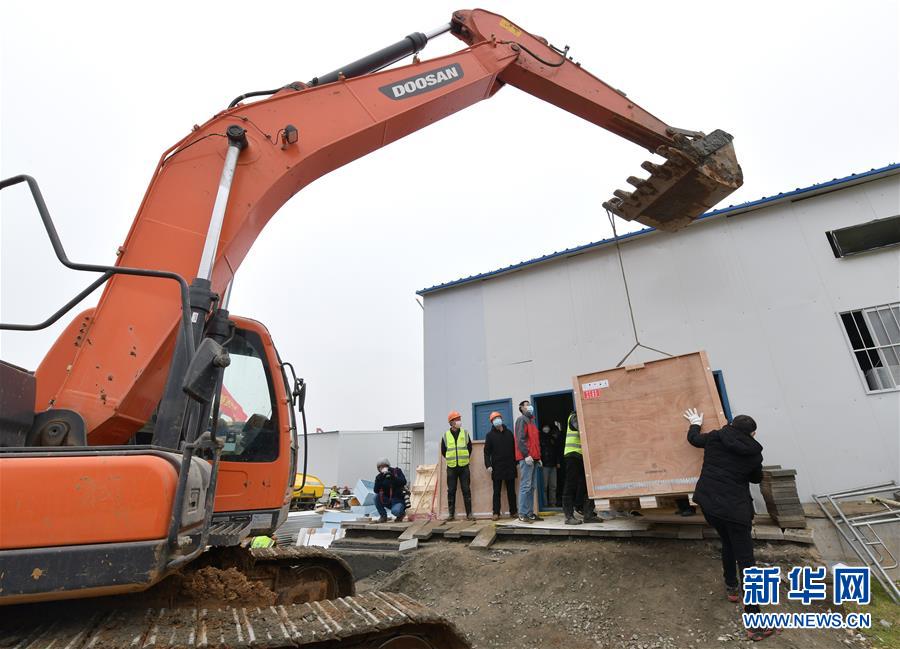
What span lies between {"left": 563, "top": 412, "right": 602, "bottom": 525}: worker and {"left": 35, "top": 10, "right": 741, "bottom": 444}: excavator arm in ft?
17.1

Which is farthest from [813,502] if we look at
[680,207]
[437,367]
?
[437,367]

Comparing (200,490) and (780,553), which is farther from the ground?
(200,490)

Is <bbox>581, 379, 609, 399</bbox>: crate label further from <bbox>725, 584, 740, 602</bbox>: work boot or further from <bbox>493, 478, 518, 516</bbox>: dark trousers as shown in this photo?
<bbox>493, 478, 518, 516</bbox>: dark trousers

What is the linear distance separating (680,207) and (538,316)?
12.9 ft

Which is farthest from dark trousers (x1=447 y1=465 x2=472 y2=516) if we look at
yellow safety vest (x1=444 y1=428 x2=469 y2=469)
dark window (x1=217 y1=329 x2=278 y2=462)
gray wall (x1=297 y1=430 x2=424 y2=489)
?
gray wall (x1=297 y1=430 x2=424 y2=489)

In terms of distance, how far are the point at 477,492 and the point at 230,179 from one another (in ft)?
26.4

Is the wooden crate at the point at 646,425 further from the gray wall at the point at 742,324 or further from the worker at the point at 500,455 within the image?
the gray wall at the point at 742,324

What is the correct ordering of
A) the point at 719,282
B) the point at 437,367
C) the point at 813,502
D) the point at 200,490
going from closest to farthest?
the point at 200,490, the point at 813,502, the point at 719,282, the point at 437,367

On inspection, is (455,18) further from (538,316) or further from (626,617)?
(626,617)

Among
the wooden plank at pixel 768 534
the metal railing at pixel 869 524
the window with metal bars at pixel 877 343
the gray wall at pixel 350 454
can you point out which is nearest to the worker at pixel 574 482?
the wooden plank at pixel 768 534

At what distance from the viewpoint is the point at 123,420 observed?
108 inches

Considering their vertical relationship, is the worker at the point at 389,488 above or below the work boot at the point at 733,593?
above

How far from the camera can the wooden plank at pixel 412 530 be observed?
27.9ft

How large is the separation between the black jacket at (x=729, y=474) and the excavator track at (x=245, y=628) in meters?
3.43
